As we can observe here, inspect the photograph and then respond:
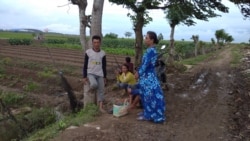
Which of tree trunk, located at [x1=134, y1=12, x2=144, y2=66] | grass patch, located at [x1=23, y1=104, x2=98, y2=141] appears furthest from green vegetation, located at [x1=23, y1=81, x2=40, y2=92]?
grass patch, located at [x1=23, y1=104, x2=98, y2=141]

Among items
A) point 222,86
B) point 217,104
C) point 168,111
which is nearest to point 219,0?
point 222,86

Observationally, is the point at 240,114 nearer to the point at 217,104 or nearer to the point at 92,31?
the point at 217,104

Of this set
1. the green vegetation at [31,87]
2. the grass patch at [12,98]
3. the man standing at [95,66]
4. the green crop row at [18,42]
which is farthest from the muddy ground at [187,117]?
the green crop row at [18,42]

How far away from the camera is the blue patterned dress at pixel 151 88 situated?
7242 mm

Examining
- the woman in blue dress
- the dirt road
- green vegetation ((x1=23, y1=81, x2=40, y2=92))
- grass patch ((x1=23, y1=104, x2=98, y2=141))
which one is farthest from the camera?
green vegetation ((x1=23, y1=81, x2=40, y2=92))

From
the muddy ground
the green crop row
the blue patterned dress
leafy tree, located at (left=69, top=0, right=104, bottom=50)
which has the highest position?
leafy tree, located at (left=69, top=0, right=104, bottom=50)

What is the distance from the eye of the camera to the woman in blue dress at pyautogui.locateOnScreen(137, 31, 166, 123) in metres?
7.19

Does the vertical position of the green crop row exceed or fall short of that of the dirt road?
it falls short

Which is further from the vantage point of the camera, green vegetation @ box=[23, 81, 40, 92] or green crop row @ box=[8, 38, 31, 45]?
green crop row @ box=[8, 38, 31, 45]

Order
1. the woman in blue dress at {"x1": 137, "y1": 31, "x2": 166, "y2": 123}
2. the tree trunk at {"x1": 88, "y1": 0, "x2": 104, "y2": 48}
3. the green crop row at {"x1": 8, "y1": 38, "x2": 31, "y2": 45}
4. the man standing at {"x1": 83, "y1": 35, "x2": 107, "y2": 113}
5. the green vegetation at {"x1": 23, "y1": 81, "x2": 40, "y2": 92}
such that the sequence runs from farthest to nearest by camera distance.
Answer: the green crop row at {"x1": 8, "y1": 38, "x2": 31, "y2": 45} → the green vegetation at {"x1": 23, "y1": 81, "x2": 40, "y2": 92} → the tree trunk at {"x1": 88, "y1": 0, "x2": 104, "y2": 48} → the man standing at {"x1": 83, "y1": 35, "x2": 107, "y2": 113} → the woman in blue dress at {"x1": 137, "y1": 31, "x2": 166, "y2": 123}

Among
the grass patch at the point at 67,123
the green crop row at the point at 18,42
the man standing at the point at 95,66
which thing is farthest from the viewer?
the green crop row at the point at 18,42

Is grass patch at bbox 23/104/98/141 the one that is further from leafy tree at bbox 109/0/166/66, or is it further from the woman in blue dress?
leafy tree at bbox 109/0/166/66

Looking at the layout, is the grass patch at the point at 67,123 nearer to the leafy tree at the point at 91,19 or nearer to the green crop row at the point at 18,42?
the leafy tree at the point at 91,19

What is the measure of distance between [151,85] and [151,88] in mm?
60
